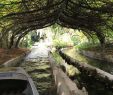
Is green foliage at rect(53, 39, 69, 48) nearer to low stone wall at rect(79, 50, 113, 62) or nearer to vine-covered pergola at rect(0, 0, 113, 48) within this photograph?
low stone wall at rect(79, 50, 113, 62)

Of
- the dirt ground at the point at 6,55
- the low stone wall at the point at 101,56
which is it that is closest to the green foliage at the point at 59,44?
the low stone wall at the point at 101,56

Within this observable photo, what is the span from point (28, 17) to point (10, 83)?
1811 cm

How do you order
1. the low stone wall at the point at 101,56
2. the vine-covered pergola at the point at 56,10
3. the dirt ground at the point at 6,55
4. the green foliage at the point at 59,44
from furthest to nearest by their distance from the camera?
the green foliage at the point at 59,44, the low stone wall at the point at 101,56, the dirt ground at the point at 6,55, the vine-covered pergola at the point at 56,10

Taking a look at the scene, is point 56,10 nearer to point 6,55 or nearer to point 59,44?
point 6,55

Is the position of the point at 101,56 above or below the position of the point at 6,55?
below

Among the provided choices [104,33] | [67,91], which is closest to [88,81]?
[67,91]

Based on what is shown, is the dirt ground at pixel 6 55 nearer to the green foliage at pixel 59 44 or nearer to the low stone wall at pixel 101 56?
the low stone wall at pixel 101 56

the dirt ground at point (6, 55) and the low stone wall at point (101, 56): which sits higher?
the dirt ground at point (6, 55)

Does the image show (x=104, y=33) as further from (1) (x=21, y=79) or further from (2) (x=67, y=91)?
(1) (x=21, y=79)

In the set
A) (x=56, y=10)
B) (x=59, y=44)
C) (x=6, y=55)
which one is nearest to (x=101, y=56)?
(x=6, y=55)

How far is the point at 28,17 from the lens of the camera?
2589cm

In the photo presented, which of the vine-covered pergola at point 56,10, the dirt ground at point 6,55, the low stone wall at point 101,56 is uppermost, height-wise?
the vine-covered pergola at point 56,10

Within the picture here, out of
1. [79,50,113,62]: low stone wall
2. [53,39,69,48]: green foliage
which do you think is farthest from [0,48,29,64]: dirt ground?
[53,39,69,48]: green foliage

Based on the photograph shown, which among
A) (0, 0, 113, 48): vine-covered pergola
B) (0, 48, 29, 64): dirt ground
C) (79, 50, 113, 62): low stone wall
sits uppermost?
(0, 0, 113, 48): vine-covered pergola
